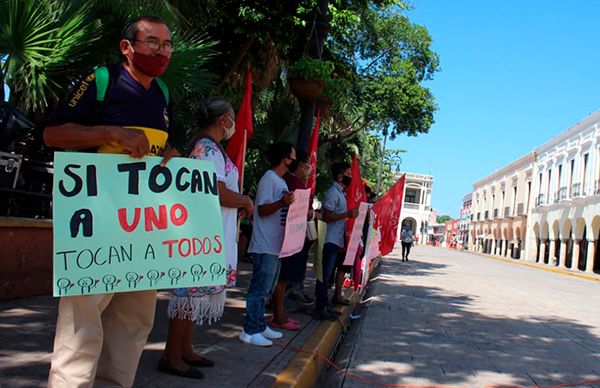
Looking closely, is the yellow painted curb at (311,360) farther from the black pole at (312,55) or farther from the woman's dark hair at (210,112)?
the black pole at (312,55)

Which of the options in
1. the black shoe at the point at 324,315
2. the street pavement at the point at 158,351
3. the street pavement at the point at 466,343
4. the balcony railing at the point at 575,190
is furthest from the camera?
the balcony railing at the point at 575,190

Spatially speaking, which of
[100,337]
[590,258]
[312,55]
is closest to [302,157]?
[312,55]

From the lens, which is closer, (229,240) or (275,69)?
(229,240)

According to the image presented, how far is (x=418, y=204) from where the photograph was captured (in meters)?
85.1

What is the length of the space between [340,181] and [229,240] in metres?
3.31

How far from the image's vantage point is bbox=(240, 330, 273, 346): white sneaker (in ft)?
15.2

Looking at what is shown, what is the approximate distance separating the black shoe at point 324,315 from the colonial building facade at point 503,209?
156 ft

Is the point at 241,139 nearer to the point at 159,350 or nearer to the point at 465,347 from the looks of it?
the point at 159,350

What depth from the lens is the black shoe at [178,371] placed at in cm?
348

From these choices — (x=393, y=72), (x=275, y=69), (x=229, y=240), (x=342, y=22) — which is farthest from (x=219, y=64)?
(x=393, y=72)

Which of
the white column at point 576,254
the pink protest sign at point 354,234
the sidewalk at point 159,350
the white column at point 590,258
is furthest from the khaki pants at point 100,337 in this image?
the white column at point 576,254

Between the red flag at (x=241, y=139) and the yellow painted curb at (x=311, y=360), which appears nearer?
the yellow painted curb at (x=311, y=360)

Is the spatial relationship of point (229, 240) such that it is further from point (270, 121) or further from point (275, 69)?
point (270, 121)

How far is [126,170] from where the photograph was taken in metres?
2.47
